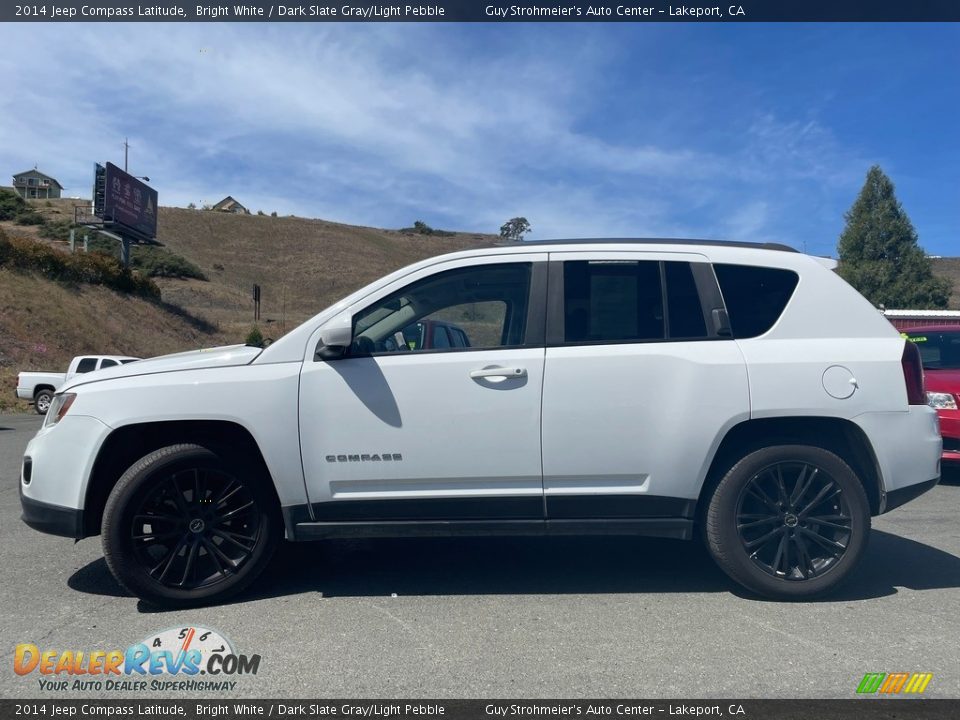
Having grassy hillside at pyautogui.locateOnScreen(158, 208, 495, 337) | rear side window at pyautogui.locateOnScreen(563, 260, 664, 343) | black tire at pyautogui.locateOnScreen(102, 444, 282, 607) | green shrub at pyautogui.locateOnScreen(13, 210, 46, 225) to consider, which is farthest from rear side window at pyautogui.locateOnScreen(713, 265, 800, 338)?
green shrub at pyautogui.locateOnScreen(13, 210, 46, 225)

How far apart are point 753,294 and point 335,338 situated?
247 cm

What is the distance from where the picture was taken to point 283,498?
14.2 feet

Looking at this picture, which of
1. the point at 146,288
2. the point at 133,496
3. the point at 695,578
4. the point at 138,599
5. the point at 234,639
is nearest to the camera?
the point at 234,639

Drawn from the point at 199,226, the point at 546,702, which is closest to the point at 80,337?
the point at 546,702

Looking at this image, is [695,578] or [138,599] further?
[695,578]

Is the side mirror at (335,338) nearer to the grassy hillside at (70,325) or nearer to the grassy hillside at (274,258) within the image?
the grassy hillside at (70,325)

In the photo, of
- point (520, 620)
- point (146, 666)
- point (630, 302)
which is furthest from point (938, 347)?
point (146, 666)

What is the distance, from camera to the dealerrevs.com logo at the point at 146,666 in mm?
3461

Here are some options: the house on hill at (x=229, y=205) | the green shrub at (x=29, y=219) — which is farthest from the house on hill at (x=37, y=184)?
the green shrub at (x=29, y=219)

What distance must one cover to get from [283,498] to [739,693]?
2.50 meters

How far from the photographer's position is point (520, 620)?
417 cm

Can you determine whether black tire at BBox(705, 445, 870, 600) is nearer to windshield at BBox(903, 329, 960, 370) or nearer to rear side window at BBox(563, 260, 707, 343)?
rear side window at BBox(563, 260, 707, 343)

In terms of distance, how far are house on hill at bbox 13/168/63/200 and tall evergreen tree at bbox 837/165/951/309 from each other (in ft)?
297

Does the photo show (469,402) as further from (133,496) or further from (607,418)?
(133,496)
